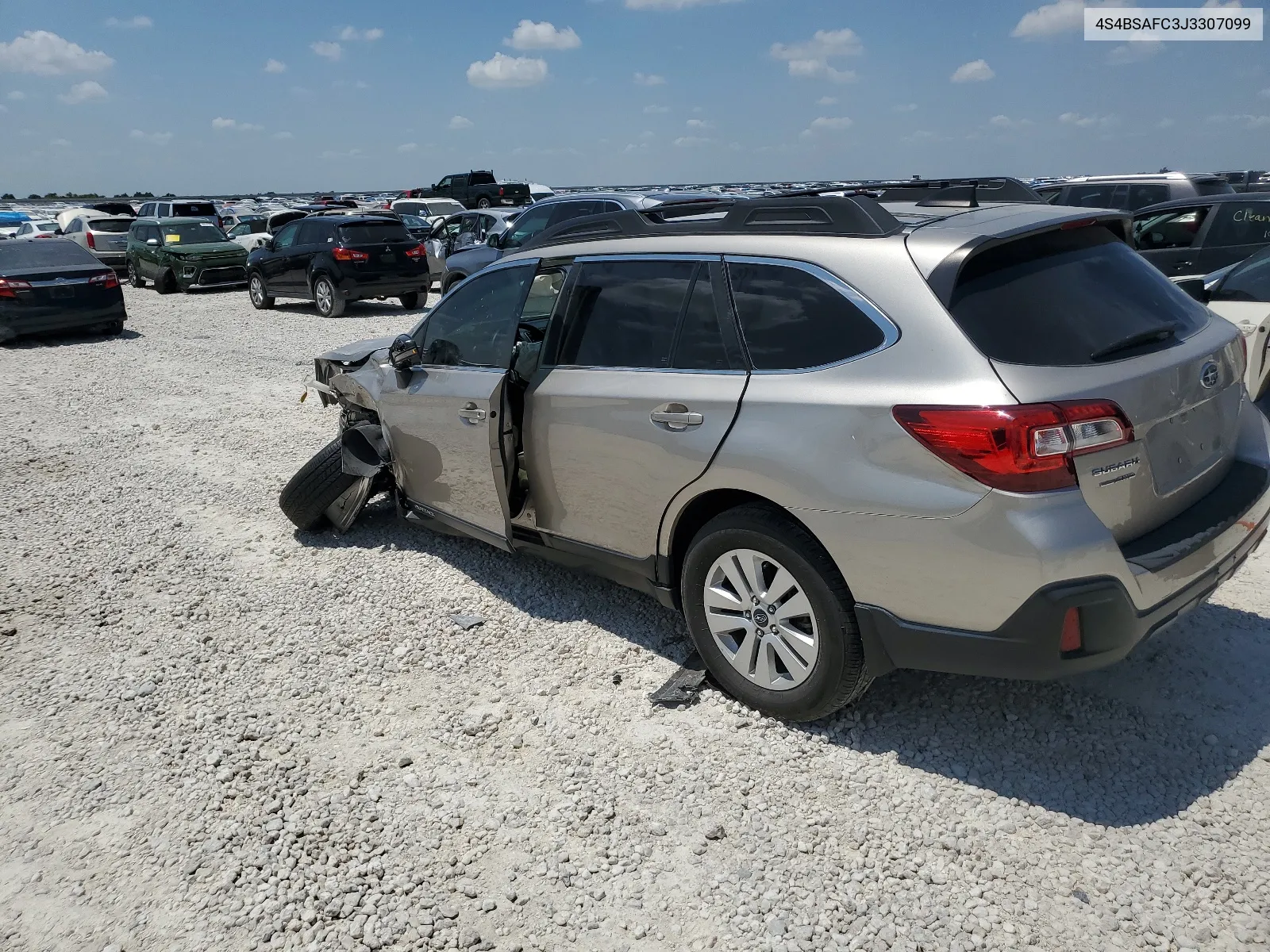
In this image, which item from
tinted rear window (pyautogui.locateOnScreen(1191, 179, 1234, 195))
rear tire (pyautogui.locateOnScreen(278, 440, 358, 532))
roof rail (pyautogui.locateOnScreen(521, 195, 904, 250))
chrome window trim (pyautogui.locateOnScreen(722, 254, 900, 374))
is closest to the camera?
chrome window trim (pyautogui.locateOnScreen(722, 254, 900, 374))

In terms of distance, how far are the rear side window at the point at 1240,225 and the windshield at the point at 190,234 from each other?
61.3ft

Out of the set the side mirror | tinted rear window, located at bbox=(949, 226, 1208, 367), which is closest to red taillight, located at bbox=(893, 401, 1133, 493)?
tinted rear window, located at bbox=(949, 226, 1208, 367)

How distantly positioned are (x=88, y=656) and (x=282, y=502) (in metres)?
1.55

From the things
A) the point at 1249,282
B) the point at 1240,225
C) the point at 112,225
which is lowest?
the point at 1249,282

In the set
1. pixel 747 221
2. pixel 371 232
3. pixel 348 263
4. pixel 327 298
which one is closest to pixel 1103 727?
pixel 747 221

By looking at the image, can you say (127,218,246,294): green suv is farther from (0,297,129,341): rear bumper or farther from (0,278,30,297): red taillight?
(0,278,30,297): red taillight

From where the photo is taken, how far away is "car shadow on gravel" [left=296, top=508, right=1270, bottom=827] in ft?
9.95

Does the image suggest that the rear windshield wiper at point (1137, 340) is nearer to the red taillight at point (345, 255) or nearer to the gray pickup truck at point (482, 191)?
the red taillight at point (345, 255)

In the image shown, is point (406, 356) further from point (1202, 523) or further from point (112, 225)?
point (112, 225)

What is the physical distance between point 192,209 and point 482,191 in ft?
41.6

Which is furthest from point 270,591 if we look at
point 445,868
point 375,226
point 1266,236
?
point 375,226

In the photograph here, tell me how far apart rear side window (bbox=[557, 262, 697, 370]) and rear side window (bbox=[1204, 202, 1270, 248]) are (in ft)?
29.1

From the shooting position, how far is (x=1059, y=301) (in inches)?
116

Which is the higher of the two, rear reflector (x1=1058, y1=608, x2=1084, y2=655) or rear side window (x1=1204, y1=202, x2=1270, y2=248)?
rear side window (x1=1204, y1=202, x2=1270, y2=248)
